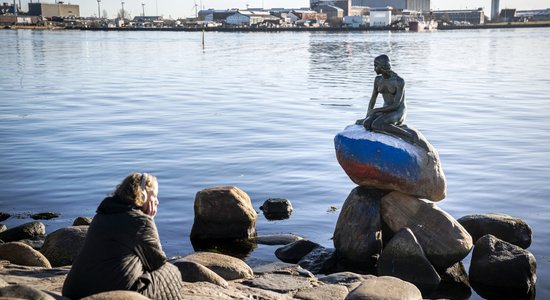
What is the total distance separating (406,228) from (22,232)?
7.65 m

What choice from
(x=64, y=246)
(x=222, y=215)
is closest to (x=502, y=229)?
(x=222, y=215)

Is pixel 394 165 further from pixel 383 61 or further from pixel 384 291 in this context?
pixel 384 291

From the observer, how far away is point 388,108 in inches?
544

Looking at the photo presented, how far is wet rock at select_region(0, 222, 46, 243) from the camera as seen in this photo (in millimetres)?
15227

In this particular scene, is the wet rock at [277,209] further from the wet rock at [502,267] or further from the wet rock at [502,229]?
the wet rock at [502,267]

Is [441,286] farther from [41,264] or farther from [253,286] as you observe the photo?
[41,264]

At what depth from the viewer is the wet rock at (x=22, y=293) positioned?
7.52 m

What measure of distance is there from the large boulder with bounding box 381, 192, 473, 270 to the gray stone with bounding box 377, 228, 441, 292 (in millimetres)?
498

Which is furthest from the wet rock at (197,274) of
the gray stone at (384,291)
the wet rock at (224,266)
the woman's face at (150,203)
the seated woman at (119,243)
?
the woman's face at (150,203)

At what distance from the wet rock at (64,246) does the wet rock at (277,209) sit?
4.95 metres

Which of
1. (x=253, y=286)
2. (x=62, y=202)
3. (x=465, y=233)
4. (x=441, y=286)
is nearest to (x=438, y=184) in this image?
(x=465, y=233)

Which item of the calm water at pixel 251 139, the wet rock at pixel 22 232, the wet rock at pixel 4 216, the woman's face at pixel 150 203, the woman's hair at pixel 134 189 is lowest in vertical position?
the calm water at pixel 251 139

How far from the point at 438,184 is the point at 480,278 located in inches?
69.8

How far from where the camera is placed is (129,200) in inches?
313
